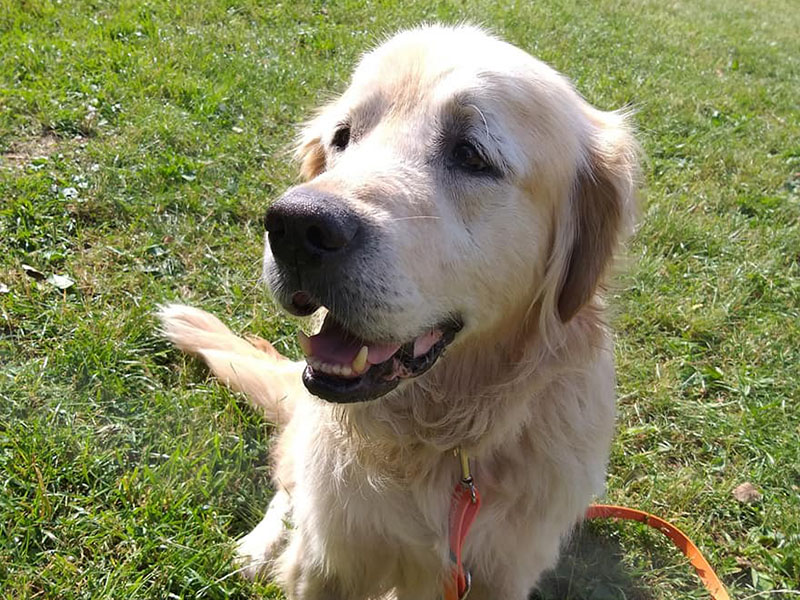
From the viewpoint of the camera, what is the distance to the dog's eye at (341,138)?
2248mm

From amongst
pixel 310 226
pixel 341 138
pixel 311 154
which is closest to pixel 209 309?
pixel 311 154

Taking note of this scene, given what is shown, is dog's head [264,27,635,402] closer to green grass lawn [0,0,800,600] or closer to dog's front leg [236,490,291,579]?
green grass lawn [0,0,800,600]

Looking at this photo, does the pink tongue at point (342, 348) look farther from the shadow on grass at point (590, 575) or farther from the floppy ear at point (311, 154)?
the shadow on grass at point (590, 575)

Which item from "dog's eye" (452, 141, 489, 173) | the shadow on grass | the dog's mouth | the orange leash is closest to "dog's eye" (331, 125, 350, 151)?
"dog's eye" (452, 141, 489, 173)

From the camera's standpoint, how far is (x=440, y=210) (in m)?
A: 1.85

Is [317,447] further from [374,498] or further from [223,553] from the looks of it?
[223,553]

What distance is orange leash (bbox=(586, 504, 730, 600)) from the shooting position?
8.46 ft

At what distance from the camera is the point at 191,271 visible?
12.2ft

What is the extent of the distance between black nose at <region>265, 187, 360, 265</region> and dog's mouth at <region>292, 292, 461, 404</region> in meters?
0.17

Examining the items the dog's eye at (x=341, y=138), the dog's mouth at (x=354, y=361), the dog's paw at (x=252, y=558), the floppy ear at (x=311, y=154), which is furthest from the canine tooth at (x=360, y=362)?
the dog's paw at (x=252, y=558)

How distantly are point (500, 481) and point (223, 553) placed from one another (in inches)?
43.3

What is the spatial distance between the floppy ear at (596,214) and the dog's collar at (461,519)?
0.59 meters

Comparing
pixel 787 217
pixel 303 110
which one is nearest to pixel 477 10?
pixel 303 110

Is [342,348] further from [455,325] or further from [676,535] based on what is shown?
[676,535]
